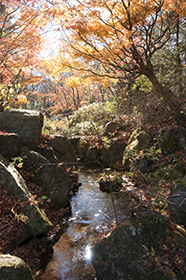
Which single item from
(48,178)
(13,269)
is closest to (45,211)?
(48,178)

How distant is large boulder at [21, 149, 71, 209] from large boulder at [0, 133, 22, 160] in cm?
30

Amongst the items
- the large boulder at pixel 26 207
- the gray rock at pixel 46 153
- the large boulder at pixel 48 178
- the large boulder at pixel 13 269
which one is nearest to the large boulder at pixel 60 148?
the gray rock at pixel 46 153

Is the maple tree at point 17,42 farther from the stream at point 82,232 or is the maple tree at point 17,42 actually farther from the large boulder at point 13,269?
the large boulder at point 13,269

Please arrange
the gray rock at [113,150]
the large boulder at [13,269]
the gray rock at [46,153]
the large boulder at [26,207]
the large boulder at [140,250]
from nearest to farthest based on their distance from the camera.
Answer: the large boulder at [13,269] → the large boulder at [140,250] → the large boulder at [26,207] → the gray rock at [46,153] → the gray rock at [113,150]

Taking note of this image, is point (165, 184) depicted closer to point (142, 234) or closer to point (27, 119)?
point (142, 234)

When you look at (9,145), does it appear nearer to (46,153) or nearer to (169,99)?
(46,153)

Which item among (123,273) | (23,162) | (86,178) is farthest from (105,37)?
(123,273)

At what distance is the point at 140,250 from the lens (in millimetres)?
2637

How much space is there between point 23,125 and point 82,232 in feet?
11.2

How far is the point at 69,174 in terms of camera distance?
21.5 feet

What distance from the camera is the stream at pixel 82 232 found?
10.0 feet

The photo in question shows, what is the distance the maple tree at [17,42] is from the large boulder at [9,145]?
4.31 ft

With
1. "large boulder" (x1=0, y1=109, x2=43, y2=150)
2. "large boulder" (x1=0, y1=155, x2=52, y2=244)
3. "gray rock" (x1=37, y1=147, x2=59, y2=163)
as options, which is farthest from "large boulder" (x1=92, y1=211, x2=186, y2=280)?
"large boulder" (x1=0, y1=109, x2=43, y2=150)

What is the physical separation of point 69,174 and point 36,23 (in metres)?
5.20
